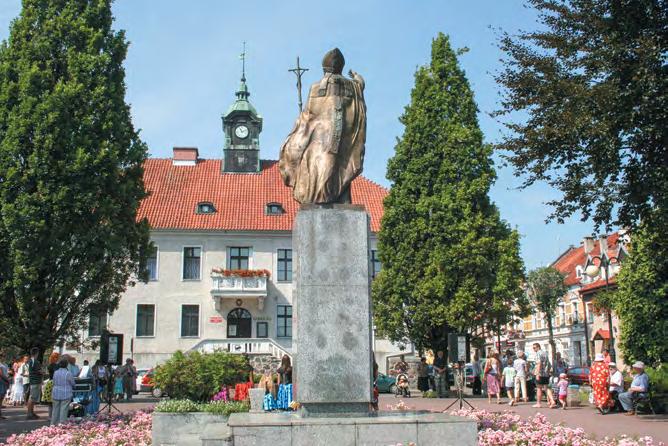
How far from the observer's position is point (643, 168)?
1622 cm

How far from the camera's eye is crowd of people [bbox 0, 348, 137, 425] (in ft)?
48.2

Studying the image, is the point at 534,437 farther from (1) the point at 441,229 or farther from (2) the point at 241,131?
(2) the point at 241,131

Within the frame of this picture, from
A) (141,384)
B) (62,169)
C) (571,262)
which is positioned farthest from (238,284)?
(571,262)

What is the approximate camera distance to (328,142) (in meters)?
10.1

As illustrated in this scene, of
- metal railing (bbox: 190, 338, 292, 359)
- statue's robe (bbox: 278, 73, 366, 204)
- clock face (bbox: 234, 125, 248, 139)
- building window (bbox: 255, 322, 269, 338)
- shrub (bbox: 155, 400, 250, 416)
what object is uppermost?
clock face (bbox: 234, 125, 248, 139)

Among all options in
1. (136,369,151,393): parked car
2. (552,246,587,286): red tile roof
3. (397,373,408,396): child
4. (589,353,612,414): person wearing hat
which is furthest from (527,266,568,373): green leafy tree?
(589,353,612,414): person wearing hat

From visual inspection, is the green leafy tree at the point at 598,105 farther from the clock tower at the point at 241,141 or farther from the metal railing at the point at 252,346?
the clock tower at the point at 241,141

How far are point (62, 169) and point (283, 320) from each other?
23.2 m

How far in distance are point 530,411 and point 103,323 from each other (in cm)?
2855

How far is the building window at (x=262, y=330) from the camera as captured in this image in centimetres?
4097

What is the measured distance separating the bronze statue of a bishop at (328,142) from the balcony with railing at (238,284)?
3083 centimetres

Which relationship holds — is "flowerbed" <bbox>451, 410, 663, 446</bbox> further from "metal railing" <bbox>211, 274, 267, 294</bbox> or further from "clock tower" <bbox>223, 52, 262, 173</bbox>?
"clock tower" <bbox>223, 52, 262, 173</bbox>

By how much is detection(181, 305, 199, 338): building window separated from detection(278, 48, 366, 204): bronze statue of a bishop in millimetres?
32441

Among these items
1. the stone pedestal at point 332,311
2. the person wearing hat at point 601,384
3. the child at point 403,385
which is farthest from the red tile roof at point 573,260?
the stone pedestal at point 332,311
